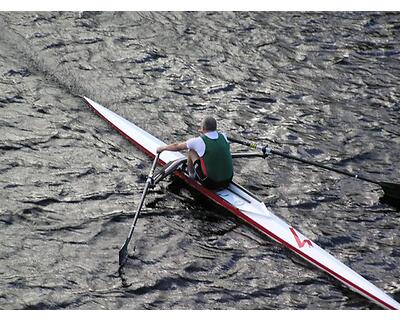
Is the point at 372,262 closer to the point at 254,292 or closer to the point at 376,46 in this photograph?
the point at 254,292

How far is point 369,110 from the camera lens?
20.5 m

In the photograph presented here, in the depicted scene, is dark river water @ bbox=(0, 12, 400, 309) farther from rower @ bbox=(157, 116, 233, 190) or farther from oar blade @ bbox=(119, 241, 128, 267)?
rower @ bbox=(157, 116, 233, 190)

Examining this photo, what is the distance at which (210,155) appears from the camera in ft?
51.8

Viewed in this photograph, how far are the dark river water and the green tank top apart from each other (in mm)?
833

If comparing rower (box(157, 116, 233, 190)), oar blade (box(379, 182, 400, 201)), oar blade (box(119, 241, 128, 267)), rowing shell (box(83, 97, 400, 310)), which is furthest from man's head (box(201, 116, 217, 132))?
oar blade (box(379, 182, 400, 201))

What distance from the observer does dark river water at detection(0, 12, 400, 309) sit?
14.2 m

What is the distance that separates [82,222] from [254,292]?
410cm

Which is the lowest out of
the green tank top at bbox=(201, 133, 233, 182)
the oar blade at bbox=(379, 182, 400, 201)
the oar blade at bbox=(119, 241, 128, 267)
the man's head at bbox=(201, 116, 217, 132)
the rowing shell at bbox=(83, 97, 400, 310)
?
the oar blade at bbox=(119, 241, 128, 267)

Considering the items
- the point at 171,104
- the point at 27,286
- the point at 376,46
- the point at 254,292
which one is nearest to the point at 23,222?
the point at 27,286

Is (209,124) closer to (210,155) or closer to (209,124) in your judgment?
(209,124)

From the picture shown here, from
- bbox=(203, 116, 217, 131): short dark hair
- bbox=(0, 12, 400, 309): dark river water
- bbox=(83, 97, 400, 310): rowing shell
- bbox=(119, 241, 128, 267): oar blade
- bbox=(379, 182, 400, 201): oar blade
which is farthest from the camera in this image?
bbox=(379, 182, 400, 201): oar blade

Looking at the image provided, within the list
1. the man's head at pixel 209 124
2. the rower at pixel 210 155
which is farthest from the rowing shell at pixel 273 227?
the man's head at pixel 209 124

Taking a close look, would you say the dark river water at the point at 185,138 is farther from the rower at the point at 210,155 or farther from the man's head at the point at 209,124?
the man's head at the point at 209,124

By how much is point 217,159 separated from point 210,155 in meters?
0.17
